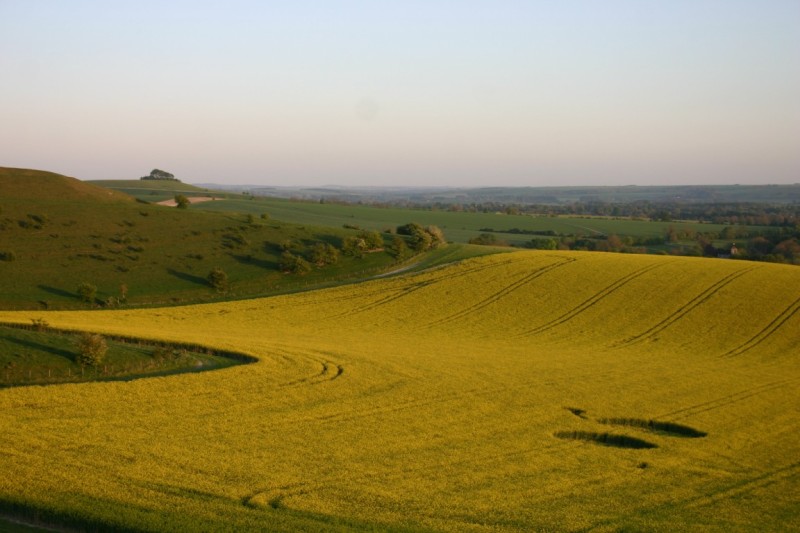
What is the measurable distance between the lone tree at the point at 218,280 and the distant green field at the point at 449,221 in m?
53.0

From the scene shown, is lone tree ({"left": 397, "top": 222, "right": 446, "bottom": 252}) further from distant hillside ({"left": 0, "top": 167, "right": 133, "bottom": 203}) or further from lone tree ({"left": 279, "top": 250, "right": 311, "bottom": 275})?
distant hillside ({"left": 0, "top": 167, "right": 133, "bottom": 203})

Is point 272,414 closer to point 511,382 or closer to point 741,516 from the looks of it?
point 511,382

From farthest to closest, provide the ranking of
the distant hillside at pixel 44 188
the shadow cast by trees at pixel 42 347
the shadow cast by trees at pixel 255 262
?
1. the distant hillside at pixel 44 188
2. the shadow cast by trees at pixel 255 262
3. the shadow cast by trees at pixel 42 347

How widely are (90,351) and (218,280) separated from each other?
33.9 meters

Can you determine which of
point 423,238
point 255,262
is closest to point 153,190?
point 423,238

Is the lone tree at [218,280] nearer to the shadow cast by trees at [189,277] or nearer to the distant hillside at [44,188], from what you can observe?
the shadow cast by trees at [189,277]

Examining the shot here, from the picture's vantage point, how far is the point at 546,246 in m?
107

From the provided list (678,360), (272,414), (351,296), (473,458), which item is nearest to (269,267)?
(351,296)

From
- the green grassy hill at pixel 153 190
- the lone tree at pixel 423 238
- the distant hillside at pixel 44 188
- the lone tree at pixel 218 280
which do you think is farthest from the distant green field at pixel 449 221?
the lone tree at pixel 218 280

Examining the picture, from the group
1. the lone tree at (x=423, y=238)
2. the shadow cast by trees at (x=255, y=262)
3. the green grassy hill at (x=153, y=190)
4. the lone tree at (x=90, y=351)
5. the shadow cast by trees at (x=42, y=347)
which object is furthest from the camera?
the green grassy hill at (x=153, y=190)

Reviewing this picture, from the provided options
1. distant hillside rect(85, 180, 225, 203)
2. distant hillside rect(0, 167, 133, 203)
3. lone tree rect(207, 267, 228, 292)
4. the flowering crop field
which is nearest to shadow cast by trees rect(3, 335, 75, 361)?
the flowering crop field

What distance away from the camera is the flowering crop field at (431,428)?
19688mm

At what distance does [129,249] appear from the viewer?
77.8 meters

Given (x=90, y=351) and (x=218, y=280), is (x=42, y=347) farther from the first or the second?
(x=218, y=280)
